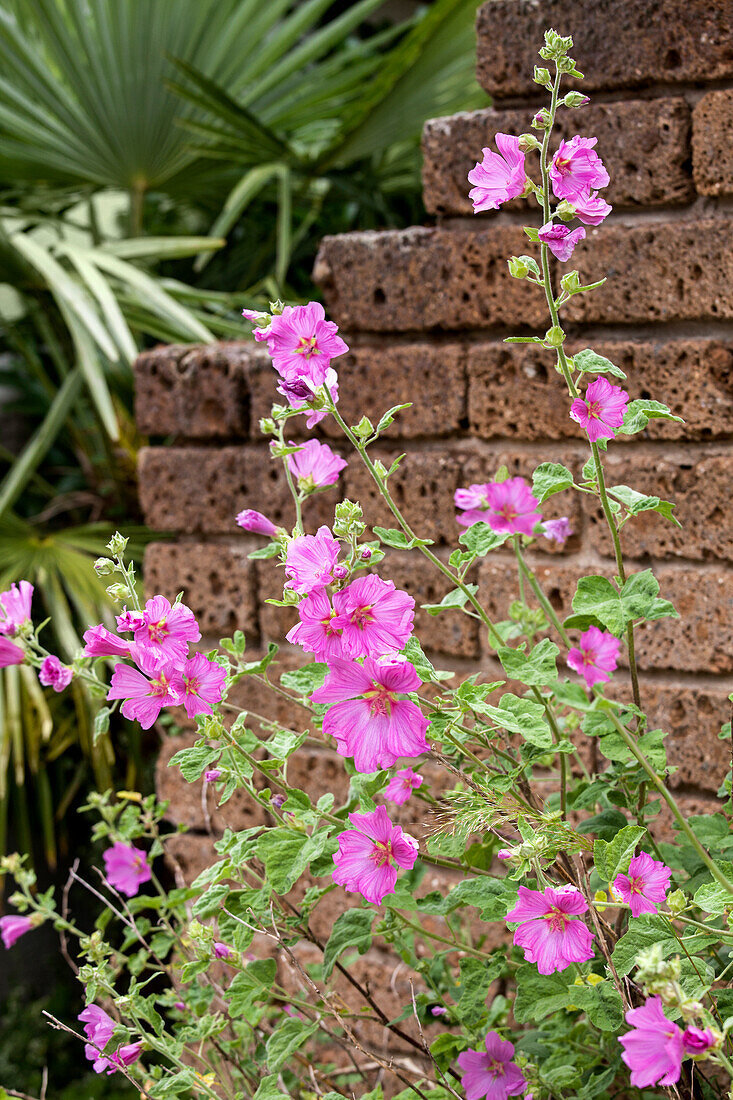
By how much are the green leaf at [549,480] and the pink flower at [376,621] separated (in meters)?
0.15

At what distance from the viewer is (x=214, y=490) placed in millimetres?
1548

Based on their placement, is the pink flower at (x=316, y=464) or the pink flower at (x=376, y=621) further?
the pink flower at (x=316, y=464)

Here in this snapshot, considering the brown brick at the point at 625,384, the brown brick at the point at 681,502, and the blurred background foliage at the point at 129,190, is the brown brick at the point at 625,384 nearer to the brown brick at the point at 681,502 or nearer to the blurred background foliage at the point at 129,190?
the brown brick at the point at 681,502

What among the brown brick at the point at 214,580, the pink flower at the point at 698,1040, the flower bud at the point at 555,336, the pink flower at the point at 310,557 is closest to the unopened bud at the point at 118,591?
the pink flower at the point at 310,557

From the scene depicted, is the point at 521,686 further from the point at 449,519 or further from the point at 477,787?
the point at 477,787

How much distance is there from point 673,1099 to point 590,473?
0.46 meters

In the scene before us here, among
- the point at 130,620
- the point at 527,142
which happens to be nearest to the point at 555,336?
the point at 527,142

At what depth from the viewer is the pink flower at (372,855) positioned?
81 cm

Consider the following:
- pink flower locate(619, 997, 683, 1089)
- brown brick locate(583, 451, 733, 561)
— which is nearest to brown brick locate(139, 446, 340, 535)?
brown brick locate(583, 451, 733, 561)

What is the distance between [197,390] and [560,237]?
0.90 meters

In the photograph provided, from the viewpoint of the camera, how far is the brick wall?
1.18 metres

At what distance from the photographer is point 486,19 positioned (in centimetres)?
130

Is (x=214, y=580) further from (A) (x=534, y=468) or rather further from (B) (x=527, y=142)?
(B) (x=527, y=142)

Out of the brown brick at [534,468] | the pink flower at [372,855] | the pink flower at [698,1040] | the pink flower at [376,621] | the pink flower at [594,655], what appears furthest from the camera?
the brown brick at [534,468]
